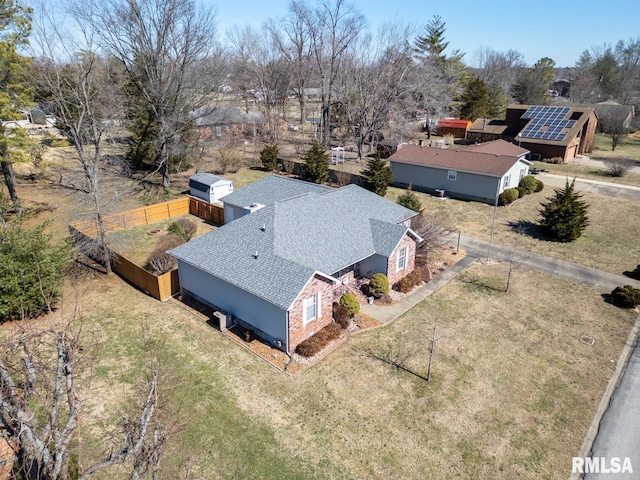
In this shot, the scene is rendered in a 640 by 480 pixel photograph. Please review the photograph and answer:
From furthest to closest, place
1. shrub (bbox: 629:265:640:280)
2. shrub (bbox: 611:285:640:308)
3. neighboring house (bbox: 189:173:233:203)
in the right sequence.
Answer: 1. neighboring house (bbox: 189:173:233:203)
2. shrub (bbox: 629:265:640:280)
3. shrub (bbox: 611:285:640:308)

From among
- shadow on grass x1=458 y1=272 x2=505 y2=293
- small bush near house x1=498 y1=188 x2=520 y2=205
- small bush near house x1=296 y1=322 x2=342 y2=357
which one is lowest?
small bush near house x1=296 y1=322 x2=342 y2=357

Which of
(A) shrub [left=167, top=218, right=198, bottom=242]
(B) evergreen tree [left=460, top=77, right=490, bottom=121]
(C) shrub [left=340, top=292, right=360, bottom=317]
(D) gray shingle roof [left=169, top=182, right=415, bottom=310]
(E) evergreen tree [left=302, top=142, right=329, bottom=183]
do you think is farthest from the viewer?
(B) evergreen tree [left=460, top=77, right=490, bottom=121]

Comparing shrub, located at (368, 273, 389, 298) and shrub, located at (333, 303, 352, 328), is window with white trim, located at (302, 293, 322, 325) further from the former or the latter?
shrub, located at (368, 273, 389, 298)

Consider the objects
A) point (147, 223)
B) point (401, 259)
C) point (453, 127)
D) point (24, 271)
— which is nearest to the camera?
point (24, 271)

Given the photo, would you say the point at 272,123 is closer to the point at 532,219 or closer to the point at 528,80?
the point at 532,219

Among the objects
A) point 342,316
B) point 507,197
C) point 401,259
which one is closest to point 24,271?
point 342,316

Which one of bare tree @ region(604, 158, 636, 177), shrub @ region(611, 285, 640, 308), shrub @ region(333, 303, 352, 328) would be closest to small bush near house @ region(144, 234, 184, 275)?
shrub @ region(333, 303, 352, 328)

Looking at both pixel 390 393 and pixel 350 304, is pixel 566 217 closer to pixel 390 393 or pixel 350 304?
pixel 350 304
